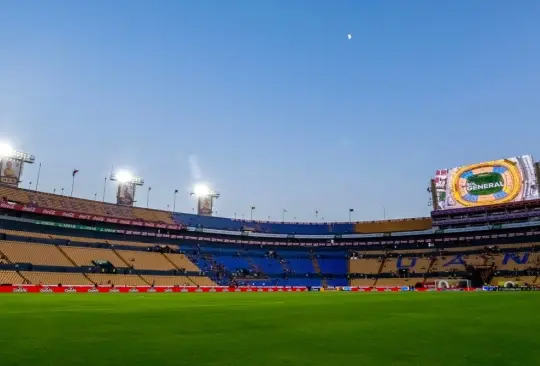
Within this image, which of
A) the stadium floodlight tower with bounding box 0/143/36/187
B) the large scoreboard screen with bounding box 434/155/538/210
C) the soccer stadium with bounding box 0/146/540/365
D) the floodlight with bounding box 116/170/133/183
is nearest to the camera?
the soccer stadium with bounding box 0/146/540/365

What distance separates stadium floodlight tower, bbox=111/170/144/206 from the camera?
94.3 metres

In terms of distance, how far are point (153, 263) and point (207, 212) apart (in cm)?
2984

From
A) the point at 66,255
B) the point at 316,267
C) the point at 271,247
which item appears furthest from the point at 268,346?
the point at 271,247

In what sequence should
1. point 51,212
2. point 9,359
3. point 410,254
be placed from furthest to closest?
1. point 410,254
2. point 51,212
3. point 9,359

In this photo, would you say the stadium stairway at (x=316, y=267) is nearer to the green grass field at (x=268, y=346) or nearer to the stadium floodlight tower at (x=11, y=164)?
the stadium floodlight tower at (x=11, y=164)

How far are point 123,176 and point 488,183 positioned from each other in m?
77.7

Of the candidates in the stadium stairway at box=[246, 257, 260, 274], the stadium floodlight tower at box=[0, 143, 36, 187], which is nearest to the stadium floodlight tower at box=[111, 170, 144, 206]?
the stadium floodlight tower at box=[0, 143, 36, 187]

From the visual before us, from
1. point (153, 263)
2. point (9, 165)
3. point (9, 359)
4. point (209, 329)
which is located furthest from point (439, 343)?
point (9, 165)

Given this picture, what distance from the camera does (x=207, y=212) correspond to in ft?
359

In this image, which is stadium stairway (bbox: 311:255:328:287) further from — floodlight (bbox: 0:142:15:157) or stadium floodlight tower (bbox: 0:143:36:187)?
floodlight (bbox: 0:142:15:157)

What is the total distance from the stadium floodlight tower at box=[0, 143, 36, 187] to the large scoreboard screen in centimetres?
8355

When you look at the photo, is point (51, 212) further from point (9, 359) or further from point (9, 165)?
point (9, 359)

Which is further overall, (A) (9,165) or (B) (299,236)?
(B) (299,236)

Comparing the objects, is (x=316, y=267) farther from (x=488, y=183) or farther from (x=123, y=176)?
(x=123, y=176)
